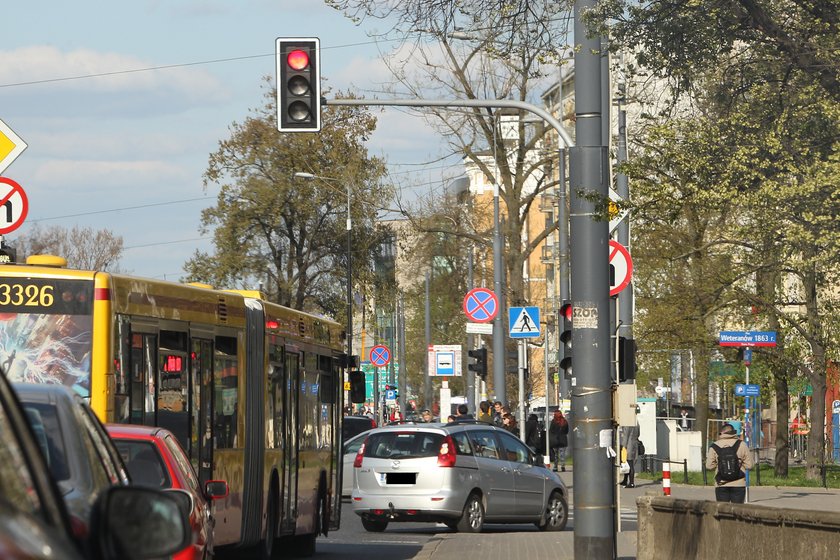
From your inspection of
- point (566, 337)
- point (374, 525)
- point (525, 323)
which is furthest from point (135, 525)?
point (525, 323)

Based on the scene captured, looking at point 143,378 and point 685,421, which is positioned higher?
point 143,378

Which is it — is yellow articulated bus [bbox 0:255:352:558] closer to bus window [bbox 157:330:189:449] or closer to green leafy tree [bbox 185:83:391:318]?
bus window [bbox 157:330:189:449]

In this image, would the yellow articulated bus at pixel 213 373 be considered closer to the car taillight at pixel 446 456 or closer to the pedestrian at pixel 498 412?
the car taillight at pixel 446 456

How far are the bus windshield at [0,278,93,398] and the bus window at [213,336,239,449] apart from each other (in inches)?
112

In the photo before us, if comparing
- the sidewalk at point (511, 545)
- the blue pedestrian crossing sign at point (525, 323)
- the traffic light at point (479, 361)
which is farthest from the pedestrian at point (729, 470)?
the traffic light at point (479, 361)

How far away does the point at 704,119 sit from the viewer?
18.2m

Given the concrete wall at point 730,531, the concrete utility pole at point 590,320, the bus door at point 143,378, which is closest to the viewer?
the concrete wall at point 730,531

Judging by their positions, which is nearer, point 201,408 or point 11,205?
point 201,408

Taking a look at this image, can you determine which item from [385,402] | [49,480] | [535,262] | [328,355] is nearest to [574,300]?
[328,355]

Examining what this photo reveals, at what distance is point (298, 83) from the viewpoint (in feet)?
61.7

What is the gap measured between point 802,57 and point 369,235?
51530mm

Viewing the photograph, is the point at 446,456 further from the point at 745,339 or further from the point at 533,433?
the point at 533,433

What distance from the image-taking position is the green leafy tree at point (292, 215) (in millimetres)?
63969

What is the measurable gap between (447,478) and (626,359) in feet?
22.0
